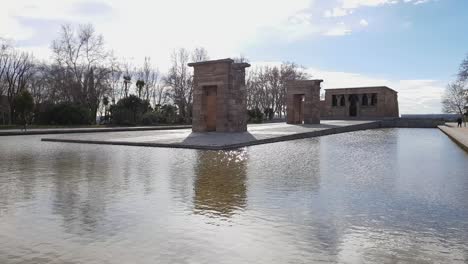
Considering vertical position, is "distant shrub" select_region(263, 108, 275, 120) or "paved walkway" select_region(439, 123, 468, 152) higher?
"distant shrub" select_region(263, 108, 275, 120)

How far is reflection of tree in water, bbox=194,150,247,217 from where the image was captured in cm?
514

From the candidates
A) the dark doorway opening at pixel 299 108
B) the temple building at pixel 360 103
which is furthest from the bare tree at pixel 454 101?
the dark doorway opening at pixel 299 108

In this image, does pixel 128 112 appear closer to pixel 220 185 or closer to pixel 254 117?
pixel 254 117

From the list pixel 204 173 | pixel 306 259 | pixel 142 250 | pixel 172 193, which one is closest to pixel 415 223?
Answer: pixel 306 259

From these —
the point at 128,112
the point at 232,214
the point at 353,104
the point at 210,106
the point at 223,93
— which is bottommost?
the point at 232,214

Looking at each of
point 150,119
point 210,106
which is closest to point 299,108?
point 150,119

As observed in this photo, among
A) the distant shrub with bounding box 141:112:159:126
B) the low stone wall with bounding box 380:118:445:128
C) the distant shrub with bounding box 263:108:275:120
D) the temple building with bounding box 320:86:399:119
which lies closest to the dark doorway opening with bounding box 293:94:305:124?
Result: the low stone wall with bounding box 380:118:445:128

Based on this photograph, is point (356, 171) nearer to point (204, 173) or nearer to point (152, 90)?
point (204, 173)

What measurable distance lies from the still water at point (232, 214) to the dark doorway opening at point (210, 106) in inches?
506

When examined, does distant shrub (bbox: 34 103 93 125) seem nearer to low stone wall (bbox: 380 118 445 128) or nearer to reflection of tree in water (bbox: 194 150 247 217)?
reflection of tree in water (bbox: 194 150 247 217)

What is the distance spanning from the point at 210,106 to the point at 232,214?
17.3 meters

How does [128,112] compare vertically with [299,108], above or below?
below

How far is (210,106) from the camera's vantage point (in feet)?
71.6

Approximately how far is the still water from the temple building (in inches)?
1488
